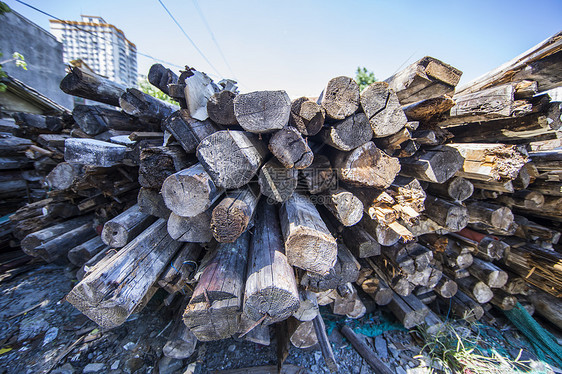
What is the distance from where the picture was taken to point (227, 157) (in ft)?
4.75

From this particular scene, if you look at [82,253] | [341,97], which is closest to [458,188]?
[341,97]

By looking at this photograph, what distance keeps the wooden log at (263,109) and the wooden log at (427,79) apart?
104 cm

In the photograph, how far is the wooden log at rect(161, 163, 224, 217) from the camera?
138 cm

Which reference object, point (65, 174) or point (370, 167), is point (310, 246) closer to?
point (370, 167)

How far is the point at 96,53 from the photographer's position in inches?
1115

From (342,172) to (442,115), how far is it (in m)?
1.23

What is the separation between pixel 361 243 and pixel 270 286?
3.81ft

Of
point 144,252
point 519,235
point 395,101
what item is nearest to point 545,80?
point 395,101

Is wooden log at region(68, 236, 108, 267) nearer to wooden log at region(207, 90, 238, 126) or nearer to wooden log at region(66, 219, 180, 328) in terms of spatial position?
wooden log at region(66, 219, 180, 328)

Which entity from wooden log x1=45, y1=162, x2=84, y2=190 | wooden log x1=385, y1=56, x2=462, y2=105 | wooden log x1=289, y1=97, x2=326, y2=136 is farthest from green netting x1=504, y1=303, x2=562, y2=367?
wooden log x1=45, y1=162, x2=84, y2=190

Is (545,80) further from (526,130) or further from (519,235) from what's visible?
(519,235)

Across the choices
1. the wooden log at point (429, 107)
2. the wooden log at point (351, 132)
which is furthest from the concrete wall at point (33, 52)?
the wooden log at point (429, 107)

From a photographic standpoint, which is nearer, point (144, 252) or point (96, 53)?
point (144, 252)

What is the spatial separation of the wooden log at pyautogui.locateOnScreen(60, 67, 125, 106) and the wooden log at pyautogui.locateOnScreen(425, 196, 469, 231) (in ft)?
13.1
